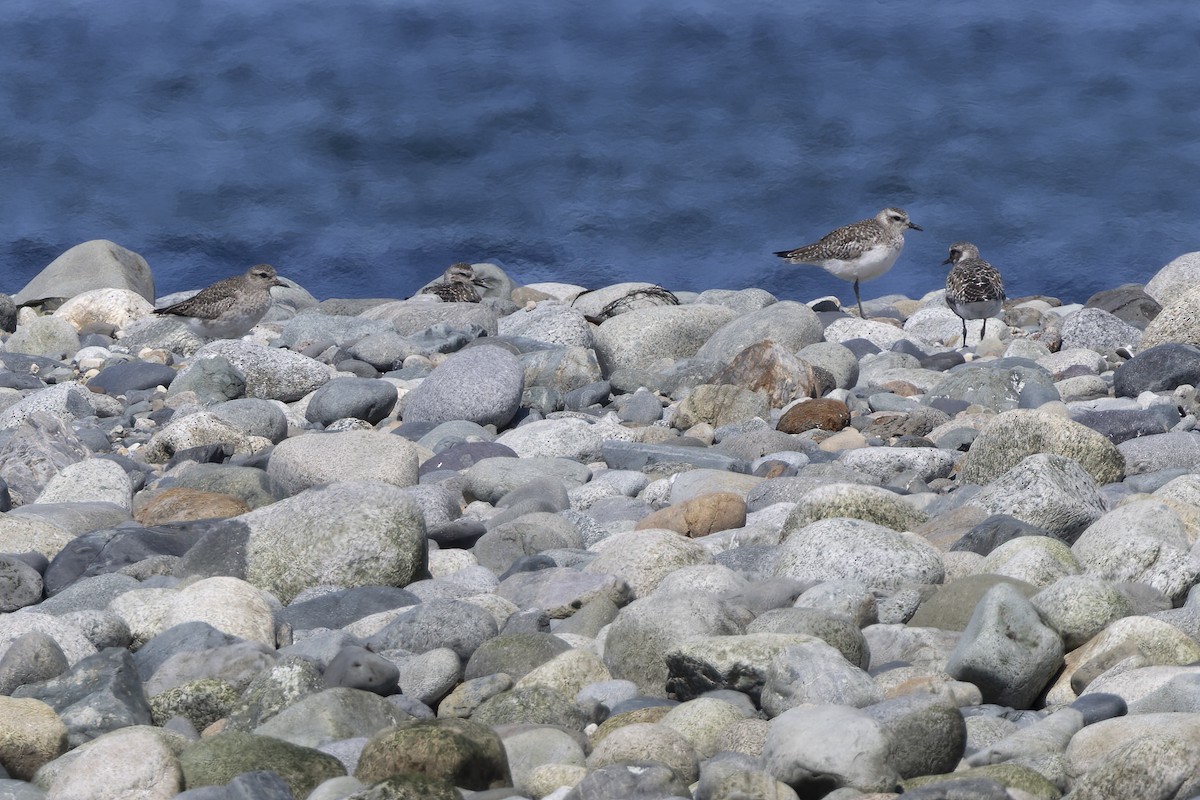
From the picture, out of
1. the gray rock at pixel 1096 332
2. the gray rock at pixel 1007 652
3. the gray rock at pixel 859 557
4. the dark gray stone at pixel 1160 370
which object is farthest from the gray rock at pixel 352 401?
the gray rock at pixel 1007 652

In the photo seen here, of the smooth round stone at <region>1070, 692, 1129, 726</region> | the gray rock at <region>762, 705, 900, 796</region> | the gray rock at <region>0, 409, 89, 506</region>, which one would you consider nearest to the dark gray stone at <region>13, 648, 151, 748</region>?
the gray rock at <region>762, 705, 900, 796</region>

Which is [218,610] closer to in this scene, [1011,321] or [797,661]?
[797,661]

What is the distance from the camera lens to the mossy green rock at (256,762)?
17.6ft

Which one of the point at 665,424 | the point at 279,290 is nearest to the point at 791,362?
the point at 665,424

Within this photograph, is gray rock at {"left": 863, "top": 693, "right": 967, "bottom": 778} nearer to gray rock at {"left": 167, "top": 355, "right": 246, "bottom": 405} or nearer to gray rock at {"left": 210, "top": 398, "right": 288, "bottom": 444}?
gray rock at {"left": 210, "top": 398, "right": 288, "bottom": 444}

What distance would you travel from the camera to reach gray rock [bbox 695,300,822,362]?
1427cm

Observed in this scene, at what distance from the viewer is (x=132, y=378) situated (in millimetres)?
14672

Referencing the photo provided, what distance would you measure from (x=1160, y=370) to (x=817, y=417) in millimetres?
2725

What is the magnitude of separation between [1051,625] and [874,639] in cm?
76

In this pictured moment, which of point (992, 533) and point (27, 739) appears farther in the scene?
point (992, 533)

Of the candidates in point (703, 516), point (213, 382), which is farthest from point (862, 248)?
point (703, 516)

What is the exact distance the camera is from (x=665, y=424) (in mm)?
12688

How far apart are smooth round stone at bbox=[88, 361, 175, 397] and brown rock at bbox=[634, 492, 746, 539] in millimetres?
7092

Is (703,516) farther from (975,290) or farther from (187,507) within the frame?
(975,290)
